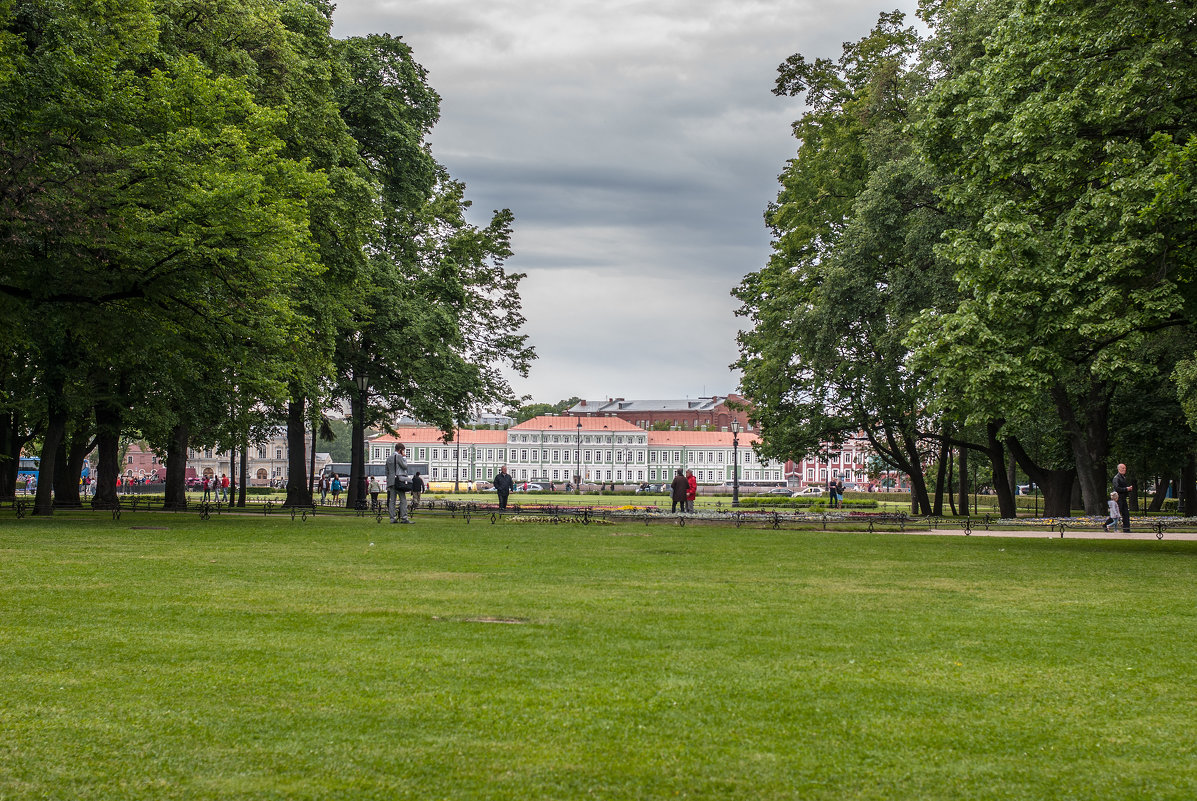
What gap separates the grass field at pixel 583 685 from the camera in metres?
5.33

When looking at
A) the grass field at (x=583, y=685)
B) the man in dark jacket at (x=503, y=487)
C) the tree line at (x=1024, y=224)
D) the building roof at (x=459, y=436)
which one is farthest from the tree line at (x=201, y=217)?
the building roof at (x=459, y=436)

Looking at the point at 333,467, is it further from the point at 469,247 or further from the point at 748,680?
the point at 748,680

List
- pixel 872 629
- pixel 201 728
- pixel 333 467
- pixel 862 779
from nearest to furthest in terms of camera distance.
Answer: pixel 862 779 → pixel 201 728 → pixel 872 629 → pixel 333 467

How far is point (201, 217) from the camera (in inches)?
883

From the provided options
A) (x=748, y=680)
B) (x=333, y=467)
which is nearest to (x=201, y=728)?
(x=748, y=680)

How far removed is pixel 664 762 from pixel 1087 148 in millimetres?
18593

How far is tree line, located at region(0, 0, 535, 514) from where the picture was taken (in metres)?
21.6

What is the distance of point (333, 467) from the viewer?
126 m

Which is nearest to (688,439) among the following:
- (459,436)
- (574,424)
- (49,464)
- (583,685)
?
(574,424)

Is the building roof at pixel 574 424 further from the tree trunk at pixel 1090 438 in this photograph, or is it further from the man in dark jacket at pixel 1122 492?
the man in dark jacket at pixel 1122 492

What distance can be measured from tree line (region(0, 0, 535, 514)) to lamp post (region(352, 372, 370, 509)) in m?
0.17

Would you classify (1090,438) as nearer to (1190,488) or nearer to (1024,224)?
(1190,488)

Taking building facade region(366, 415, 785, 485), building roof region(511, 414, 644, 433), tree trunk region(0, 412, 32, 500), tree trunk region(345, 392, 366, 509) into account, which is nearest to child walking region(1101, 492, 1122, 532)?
tree trunk region(345, 392, 366, 509)

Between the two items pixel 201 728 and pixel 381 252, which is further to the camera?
pixel 381 252
